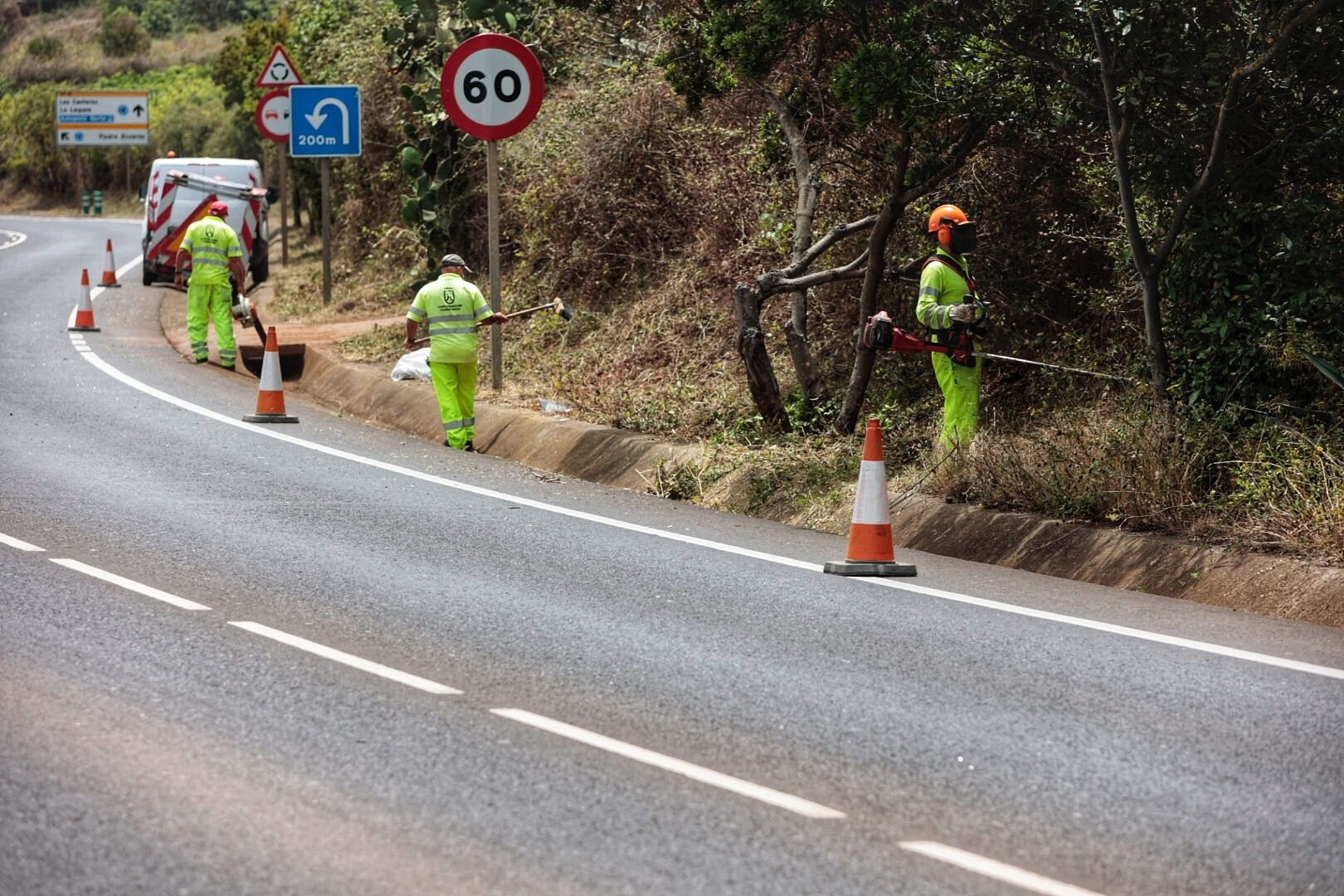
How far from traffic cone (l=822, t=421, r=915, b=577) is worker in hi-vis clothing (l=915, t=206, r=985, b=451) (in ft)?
6.04

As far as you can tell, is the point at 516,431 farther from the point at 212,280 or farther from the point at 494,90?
the point at 212,280

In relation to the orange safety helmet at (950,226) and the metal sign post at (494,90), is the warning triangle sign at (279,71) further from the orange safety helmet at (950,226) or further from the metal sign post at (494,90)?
the orange safety helmet at (950,226)

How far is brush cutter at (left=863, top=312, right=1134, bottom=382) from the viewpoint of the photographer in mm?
10977

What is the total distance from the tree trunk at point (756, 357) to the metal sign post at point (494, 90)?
293 centimetres

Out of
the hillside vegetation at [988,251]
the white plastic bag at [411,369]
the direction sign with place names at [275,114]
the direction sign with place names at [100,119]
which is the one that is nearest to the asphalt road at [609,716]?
the hillside vegetation at [988,251]

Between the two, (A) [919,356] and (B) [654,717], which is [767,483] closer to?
(A) [919,356]

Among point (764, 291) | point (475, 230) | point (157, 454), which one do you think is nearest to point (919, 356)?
point (764, 291)

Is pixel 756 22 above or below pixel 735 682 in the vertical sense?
above

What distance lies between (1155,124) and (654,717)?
5610 millimetres

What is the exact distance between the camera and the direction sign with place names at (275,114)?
981 inches

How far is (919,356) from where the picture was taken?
13.0m

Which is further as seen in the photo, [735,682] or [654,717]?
[735,682]

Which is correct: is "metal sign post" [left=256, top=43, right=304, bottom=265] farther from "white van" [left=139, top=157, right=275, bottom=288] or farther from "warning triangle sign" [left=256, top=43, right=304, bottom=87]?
"white van" [left=139, top=157, right=275, bottom=288]

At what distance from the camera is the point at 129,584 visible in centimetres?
860
